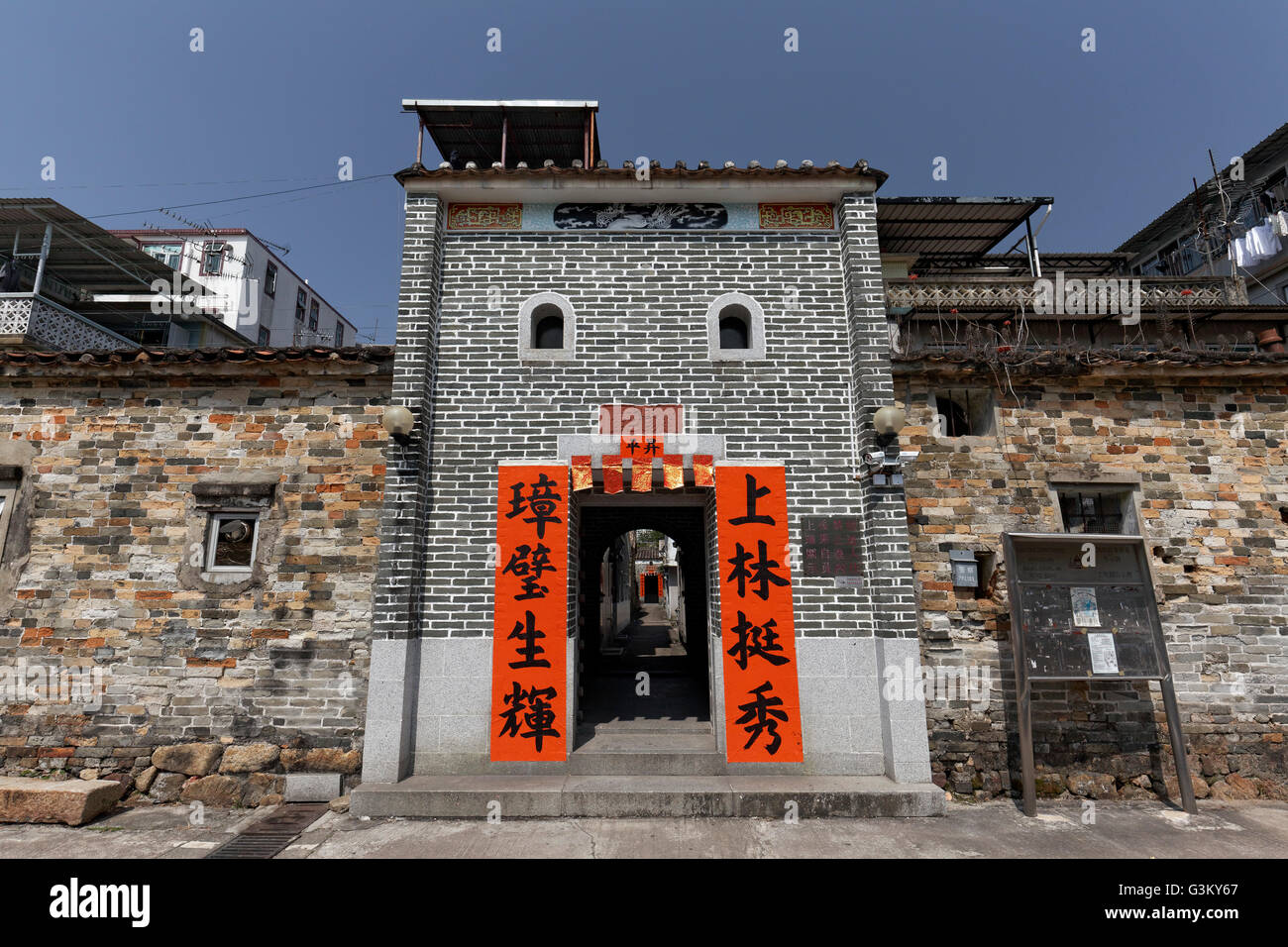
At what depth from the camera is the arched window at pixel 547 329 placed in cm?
723

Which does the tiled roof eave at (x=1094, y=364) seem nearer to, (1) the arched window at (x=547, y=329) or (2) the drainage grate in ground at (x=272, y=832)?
(1) the arched window at (x=547, y=329)

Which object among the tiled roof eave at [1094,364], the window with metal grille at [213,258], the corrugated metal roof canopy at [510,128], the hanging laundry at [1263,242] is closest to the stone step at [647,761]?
the tiled roof eave at [1094,364]

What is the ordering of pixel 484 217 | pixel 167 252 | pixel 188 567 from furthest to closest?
pixel 167 252 → pixel 484 217 → pixel 188 567

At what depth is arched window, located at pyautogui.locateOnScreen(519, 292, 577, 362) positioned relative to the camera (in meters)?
7.23

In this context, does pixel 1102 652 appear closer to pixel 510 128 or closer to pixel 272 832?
pixel 272 832

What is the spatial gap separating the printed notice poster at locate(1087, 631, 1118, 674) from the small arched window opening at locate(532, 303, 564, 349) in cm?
699

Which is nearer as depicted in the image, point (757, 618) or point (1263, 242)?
point (757, 618)

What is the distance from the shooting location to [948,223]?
13.6 meters

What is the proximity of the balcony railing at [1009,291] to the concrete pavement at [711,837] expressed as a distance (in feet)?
32.4

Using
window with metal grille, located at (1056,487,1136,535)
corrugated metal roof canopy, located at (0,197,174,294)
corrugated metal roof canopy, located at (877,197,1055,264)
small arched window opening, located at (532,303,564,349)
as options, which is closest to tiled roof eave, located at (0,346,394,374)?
small arched window opening, located at (532,303,564,349)

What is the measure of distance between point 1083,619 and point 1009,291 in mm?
9077

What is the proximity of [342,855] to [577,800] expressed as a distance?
2.12m

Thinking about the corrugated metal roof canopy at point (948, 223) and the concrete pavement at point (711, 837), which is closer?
the concrete pavement at point (711, 837)

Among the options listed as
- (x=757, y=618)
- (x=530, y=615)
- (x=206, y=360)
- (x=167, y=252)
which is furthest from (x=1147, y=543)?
(x=167, y=252)
